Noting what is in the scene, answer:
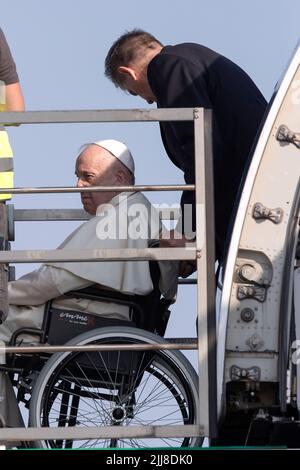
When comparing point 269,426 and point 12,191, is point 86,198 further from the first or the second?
point 269,426

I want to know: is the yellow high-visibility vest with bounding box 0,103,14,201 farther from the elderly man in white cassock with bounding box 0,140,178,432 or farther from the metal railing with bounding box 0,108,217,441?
the elderly man in white cassock with bounding box 0,140,178,432

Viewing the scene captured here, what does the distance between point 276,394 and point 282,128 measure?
1139 mm

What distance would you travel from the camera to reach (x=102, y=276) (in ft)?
18.8

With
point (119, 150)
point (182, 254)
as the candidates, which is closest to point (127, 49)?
point (119, 150)

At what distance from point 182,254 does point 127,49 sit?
1601mm

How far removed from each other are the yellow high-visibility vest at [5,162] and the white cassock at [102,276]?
1.64ft

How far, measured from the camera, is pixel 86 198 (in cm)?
622

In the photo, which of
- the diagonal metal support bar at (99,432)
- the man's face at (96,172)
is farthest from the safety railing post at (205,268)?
the man's face at (96,172)

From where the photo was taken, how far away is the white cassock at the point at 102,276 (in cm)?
574

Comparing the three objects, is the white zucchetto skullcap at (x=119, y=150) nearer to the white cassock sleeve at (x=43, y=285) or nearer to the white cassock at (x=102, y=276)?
the white cassock at (x=102, y=276)

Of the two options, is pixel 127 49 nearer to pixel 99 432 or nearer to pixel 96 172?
pixel 96 172
